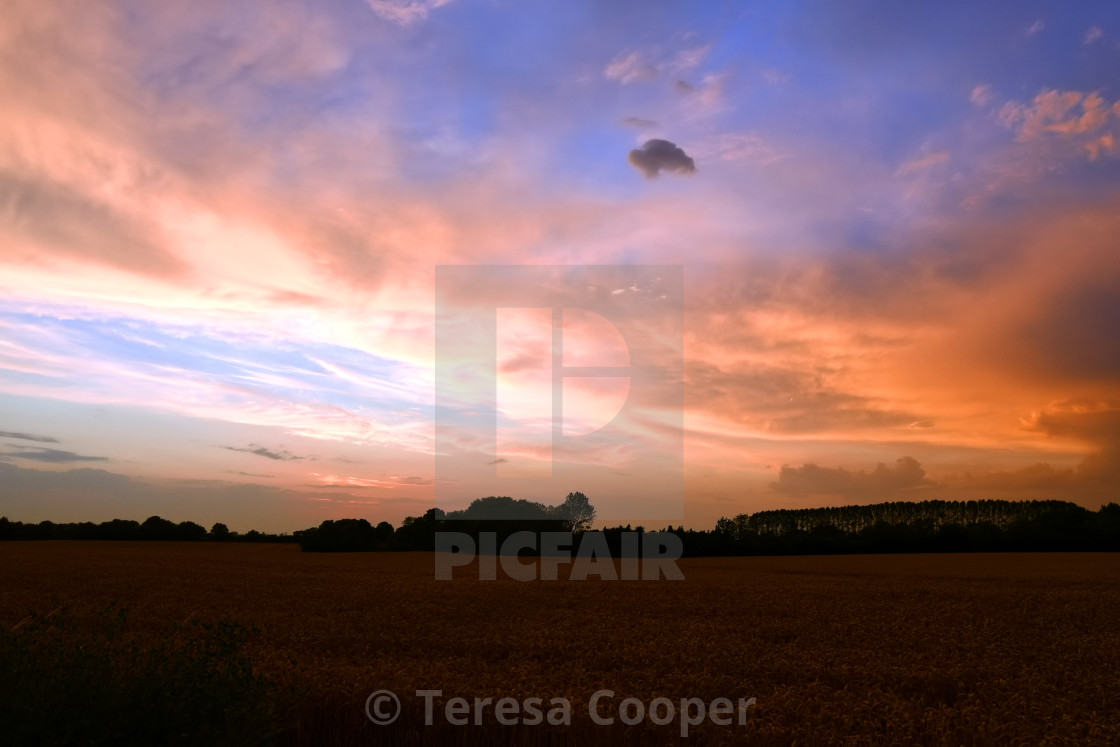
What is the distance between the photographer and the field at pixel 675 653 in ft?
29.3

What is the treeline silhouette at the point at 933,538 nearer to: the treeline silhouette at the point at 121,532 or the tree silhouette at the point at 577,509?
the tree silhouette at the point at 577,509

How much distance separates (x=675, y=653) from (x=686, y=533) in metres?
68.0

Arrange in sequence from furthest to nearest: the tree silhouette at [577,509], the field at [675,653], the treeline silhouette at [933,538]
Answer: the tree silhouette at [577,509] → the treeline silhouette at [933,538] → the field at [675,653]

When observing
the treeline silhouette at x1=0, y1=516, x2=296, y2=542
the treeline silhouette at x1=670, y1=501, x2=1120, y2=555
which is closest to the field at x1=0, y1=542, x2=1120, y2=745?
the treeline silhouette at x1=670, y1=501, x2=1120, y2=555

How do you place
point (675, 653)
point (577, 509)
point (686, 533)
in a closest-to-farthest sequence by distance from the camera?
point (675, 653) → point (686, 533) → point (577, 509)

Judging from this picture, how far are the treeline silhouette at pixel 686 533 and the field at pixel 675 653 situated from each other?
43305mm

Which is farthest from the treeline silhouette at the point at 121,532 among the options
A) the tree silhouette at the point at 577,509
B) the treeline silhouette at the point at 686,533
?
the tree silhouette at the point at 577,509

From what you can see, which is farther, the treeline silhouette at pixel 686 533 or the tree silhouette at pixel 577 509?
the tree silhouette at pixel 577 509

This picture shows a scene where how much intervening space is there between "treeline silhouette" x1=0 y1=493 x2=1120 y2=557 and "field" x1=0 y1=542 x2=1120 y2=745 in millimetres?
43305

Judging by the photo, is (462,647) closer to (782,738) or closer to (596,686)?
(596,686)

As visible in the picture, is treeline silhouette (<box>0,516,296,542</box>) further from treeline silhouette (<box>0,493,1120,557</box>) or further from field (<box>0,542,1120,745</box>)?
field (<box>0,542,1120,745</box>)

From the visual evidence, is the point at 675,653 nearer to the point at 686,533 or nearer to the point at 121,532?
the point at 686,533

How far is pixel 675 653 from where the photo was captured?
1391cm

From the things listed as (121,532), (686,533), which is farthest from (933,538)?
(121,532)
